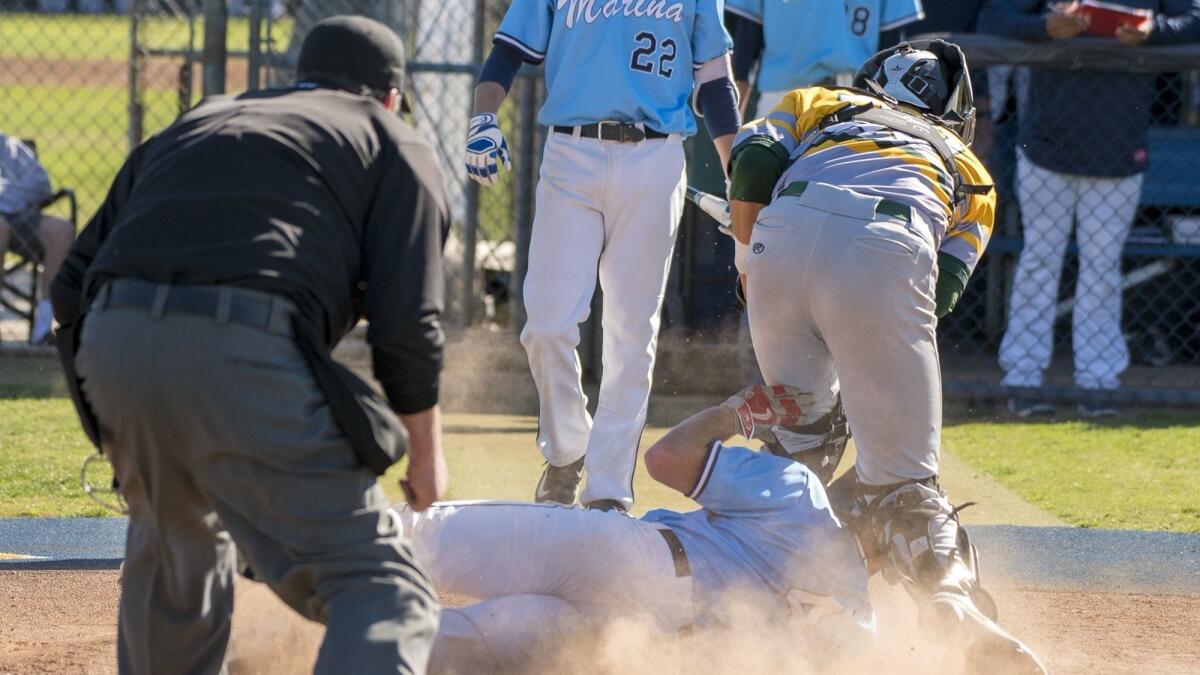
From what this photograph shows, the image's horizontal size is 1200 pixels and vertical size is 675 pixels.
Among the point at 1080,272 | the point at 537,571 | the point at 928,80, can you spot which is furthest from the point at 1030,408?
the point at 537,571

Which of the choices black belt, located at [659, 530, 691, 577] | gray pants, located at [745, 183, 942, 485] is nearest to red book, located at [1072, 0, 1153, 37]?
gray pants, located at [745, 183, 942, 485]

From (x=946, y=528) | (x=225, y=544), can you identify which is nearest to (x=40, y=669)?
A: (x=225, y=544)

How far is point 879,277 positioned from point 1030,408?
4445mm

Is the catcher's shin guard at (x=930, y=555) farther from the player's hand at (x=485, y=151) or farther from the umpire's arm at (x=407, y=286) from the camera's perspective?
the player's hand at (x=485, y=151)

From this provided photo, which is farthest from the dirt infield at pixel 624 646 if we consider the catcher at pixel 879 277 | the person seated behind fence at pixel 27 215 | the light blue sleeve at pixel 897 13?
the person seated behind fence at pixel 27 215

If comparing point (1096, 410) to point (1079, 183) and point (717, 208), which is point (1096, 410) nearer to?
point (1079, 183)

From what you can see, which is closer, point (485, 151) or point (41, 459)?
point (485, 151)

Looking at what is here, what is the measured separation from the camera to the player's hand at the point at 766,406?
423 centimetres

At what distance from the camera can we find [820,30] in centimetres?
749

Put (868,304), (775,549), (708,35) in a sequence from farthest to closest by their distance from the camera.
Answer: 1. (708,35)
2. (868,304)
3. (775,549)

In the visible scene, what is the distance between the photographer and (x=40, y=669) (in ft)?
13.0

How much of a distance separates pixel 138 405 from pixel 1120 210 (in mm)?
6190

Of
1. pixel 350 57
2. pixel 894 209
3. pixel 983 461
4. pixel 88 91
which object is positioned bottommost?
pixel 88 91

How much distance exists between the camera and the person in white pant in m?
5.38
